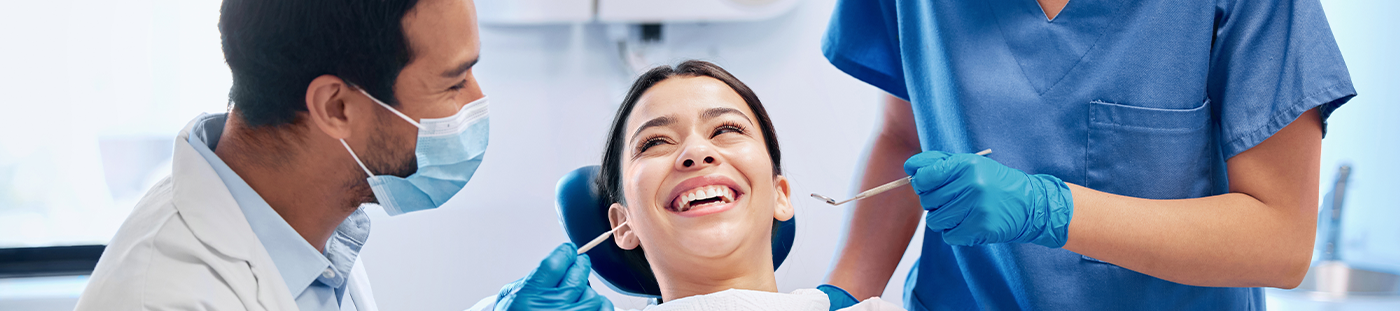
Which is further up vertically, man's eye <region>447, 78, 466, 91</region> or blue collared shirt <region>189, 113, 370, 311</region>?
man's eye <region>447, 78, 466, 91</region>

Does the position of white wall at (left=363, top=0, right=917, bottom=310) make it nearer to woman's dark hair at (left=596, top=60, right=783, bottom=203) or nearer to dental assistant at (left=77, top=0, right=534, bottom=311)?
woman's dark hair at (left=596, top=60, right=783, bottom=203)

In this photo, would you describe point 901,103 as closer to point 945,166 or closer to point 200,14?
point 945,166

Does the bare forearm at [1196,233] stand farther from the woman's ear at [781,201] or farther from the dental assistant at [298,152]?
the dental assistant at [298,152]

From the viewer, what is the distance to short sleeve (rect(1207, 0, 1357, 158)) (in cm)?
92

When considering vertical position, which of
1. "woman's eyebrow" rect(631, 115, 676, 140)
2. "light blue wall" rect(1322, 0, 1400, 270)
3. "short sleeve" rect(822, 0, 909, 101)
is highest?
"short sleeve" rect(822, 0, 909, 101)

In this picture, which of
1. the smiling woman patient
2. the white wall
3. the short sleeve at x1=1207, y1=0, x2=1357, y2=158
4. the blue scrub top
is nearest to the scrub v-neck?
the blue scrub top

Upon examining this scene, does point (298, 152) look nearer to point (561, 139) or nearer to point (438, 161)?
point (438, 161)

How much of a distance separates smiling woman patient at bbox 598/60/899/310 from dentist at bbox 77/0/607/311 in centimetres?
29

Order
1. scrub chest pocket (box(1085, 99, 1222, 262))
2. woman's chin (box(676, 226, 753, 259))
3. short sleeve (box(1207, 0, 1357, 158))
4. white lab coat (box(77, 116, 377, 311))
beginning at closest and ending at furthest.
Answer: white lab coat (box(77, 116, 377, 311))
short sleeve (box(1207, 0, 1357, 158))
scrub chest pocket (box(1085, 99, 1222, 262))
woman's chin (box(676, 226, 753, 259))

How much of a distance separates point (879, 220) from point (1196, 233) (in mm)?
541

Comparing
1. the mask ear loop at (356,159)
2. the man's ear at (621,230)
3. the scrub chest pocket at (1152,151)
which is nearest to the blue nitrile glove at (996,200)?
the scrub chest pocket at (1152,151)

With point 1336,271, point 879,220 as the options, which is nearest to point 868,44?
point 879,220

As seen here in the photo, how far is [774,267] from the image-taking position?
1.41 metres

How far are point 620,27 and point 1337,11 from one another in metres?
1.95
